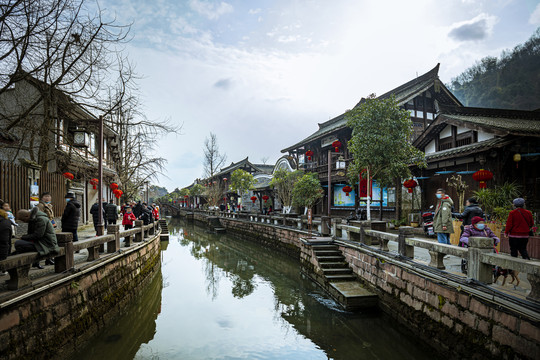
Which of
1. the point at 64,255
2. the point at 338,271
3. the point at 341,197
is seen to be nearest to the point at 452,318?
the point at 338,271

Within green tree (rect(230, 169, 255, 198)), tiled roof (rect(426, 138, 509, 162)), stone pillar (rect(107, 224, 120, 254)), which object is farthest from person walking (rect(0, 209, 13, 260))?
green tree (rect(230, 169, 255, 198))

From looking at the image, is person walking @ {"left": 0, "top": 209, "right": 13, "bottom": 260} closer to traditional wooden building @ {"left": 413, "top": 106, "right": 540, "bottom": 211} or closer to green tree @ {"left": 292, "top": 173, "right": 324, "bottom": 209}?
traditional wooden building @ {"left": 413, "top": 106, "right": 540, "bottom": 211}

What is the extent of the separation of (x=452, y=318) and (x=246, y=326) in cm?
448

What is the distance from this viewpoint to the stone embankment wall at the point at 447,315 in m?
4.12

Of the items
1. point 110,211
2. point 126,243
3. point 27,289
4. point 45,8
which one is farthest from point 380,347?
point 110,211

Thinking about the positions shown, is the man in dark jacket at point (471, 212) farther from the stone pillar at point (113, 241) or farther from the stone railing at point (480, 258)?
the stone pillar at point (113, 241)

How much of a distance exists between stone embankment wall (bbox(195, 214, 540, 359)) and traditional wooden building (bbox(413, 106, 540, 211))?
6132 millimetres

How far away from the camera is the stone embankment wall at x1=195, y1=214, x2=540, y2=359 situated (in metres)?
4.12

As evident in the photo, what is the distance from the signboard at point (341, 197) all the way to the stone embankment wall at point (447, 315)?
11080 mm

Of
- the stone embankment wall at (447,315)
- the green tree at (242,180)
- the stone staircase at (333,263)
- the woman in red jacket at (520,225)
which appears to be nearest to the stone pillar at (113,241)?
the stone staircase at (333,263)

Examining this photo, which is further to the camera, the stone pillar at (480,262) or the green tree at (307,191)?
the green tree at (307,191)

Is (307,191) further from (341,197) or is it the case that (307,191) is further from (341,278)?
(341,278)

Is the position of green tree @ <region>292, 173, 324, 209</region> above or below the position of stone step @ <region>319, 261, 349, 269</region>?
above

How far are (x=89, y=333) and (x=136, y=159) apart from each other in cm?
1922
